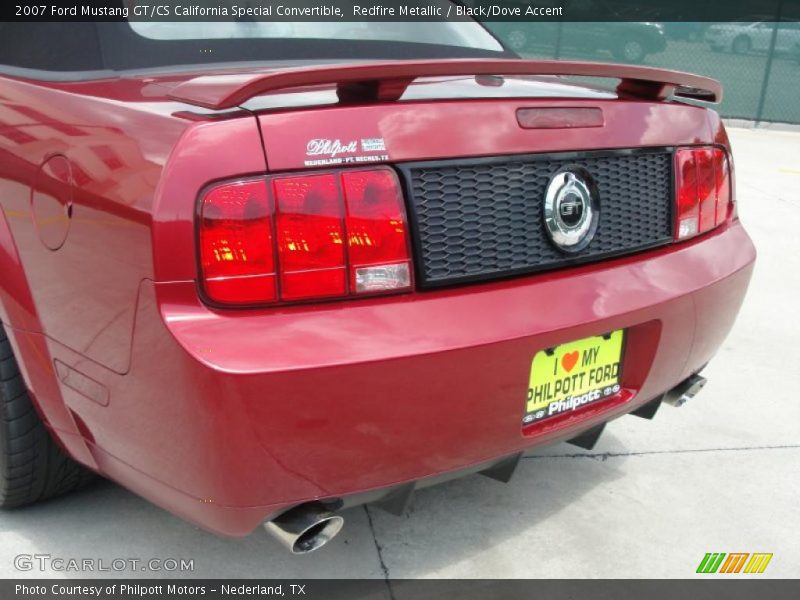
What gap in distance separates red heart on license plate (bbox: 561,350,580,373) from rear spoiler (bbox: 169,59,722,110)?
2.15ft

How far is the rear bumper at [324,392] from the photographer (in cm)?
168

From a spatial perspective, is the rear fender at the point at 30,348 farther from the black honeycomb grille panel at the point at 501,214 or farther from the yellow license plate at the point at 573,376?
the yellow license plate at the point at 573,376

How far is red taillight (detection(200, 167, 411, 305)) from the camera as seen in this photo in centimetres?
171

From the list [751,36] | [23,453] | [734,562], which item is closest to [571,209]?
[734,562]

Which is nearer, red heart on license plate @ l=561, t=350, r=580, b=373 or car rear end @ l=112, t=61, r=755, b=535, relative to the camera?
car rear end @ l=112, t=61, r=755, b=535

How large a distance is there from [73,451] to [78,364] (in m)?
0.33

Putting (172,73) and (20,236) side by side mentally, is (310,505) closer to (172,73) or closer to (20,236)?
(20,236)

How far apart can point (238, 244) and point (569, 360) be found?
84cm

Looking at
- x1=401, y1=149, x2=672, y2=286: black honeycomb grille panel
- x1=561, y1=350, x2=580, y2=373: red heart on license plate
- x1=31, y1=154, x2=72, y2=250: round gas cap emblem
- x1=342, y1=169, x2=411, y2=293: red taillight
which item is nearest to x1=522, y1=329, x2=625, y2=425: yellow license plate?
x1=561, y1=350, x2=580, y2=373: red heart on license plate

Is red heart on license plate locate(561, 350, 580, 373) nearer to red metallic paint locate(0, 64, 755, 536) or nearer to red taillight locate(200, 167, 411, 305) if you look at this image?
red metallic paint locate(0, 64, 755, 536)

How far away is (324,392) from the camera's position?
1705 millimetres

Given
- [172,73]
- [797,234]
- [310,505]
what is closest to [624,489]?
[310,505]

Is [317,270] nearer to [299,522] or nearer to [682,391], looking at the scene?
[299,522]

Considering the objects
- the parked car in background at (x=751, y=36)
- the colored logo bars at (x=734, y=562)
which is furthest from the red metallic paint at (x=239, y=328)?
the parked car in background at (x=751, y=36)
